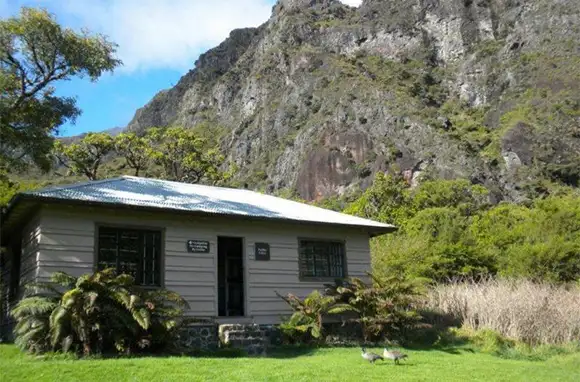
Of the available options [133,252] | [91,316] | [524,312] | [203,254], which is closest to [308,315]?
[203,254]

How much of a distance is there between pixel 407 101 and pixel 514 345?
70.0 m

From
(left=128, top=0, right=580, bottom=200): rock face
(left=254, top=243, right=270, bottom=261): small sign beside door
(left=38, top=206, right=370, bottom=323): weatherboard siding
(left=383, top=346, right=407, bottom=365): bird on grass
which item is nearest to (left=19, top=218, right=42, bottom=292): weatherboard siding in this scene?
(left=38, top=206, right=370, bottom=323): weatherboard siding

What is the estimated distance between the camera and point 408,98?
84188 mm

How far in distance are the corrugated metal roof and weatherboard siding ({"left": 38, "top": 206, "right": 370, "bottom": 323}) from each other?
332 mm

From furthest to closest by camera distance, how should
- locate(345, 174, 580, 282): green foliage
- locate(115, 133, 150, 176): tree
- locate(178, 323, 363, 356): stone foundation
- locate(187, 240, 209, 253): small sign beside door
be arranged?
locate(115, 133, 150, 176): tree → locate(345, 174, 580, 282): green foliage → locate(187, 240, 209, 253): small sign beside door → locate(178, 323, 363, 356): stone foundation

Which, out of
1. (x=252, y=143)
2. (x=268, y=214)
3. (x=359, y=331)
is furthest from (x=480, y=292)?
(x=252, y=143)

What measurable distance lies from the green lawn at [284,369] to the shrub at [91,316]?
58 centimetres

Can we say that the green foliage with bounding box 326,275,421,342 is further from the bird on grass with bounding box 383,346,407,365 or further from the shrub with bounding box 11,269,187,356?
the shrub with bounding box 11,269,187,356

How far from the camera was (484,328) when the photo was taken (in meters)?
16.2

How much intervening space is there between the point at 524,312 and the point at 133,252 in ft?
35.2

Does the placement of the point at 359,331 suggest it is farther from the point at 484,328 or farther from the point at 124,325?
the point at 124,325

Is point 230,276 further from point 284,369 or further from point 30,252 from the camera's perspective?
point 284,369

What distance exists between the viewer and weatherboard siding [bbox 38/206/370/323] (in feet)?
43.2

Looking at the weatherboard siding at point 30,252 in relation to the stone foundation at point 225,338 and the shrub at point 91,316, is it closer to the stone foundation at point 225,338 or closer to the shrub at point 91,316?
the shrub at point 91,316
